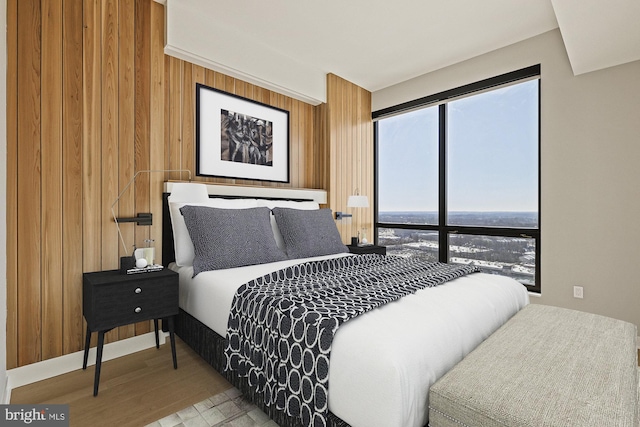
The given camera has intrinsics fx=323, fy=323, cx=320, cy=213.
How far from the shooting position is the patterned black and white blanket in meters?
1.25

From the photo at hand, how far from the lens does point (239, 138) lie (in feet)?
10.6

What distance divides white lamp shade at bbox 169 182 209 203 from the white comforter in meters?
1.77

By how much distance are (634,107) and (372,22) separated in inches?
90.1

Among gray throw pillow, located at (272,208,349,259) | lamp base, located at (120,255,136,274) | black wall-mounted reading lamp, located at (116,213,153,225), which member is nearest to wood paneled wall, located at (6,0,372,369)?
black wall-mounted reading lamp, located at (116,213,153,225)

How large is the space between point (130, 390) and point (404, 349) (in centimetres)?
172

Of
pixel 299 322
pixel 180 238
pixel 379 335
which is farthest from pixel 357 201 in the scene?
pixel 379 335

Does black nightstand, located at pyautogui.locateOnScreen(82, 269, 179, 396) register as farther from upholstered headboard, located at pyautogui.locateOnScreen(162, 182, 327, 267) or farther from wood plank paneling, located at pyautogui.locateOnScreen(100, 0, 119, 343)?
upholstered headboard, located at pyautogui.locateOnScreen(162, 182, 327, 267)

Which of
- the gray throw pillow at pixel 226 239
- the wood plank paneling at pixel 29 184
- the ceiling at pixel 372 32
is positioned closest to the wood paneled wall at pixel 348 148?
the ceiling at pixel 372 32

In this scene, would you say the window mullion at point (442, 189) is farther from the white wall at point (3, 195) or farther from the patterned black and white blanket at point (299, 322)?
the white wall at point (3, 195)

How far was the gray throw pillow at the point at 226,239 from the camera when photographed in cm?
226

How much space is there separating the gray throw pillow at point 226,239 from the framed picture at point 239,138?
0.72m

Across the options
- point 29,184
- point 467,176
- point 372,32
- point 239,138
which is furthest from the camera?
point 467,176
